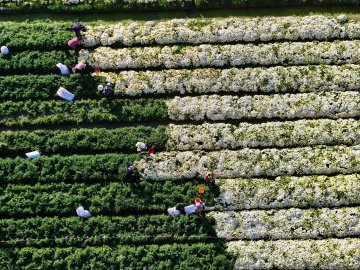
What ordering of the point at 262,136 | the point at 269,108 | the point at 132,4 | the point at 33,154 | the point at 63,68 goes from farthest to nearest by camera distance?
the point at 132,4 < the point at 63,68 < the point at 269,108 < the point at 262,136 < the point at 33,154

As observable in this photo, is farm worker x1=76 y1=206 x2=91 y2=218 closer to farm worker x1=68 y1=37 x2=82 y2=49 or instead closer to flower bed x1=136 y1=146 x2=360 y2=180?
flower bed x1=136 y1=146 x2=360 y2=180

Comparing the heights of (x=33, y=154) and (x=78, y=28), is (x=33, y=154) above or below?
below

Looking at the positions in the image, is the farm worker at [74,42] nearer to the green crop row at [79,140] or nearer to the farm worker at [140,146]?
the green crop row at [79,140]

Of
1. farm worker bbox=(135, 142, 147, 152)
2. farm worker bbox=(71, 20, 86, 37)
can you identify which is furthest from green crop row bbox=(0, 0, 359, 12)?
farm worker bbox=(135, 142, 147, 152)

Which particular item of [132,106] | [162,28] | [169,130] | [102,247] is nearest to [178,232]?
[102,247]

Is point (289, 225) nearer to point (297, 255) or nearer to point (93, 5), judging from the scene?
point (297, 255)

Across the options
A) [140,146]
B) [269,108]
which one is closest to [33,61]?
[140,146]
